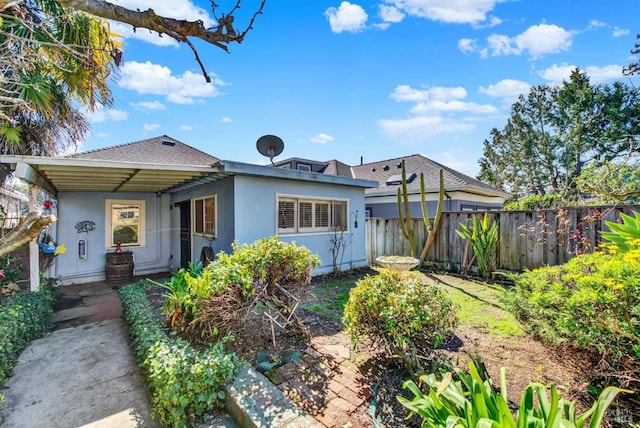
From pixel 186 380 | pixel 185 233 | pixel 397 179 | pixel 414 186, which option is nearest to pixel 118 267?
pixel 185 233

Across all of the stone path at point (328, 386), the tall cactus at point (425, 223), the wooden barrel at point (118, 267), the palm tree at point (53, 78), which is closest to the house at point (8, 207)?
the palm tree at point (53, 78)

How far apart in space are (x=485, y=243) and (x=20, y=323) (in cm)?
917

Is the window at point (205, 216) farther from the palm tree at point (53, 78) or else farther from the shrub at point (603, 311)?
the shrub at point (603, 311)

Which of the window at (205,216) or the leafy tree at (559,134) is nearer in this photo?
the window at (205,216)

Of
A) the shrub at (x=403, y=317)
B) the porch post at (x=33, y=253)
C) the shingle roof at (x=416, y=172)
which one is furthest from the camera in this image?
the shingle roof at (x=416, y=172)

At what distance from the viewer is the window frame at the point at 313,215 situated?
7163 mm

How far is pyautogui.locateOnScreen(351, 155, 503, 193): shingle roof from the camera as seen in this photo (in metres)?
11.9

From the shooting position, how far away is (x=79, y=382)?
318 cm

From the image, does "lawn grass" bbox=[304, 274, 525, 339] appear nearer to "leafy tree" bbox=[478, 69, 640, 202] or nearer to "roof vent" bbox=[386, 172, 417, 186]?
"roof vent" bbox=[386, 172, 417, 186]

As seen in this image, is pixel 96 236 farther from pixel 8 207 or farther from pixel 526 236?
pixel 526 236

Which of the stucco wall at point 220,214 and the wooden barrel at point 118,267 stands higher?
the stucco wall at point 220,214

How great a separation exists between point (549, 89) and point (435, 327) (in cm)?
2550

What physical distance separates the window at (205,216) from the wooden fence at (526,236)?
578cm

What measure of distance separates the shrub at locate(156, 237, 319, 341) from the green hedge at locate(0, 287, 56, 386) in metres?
1.72
